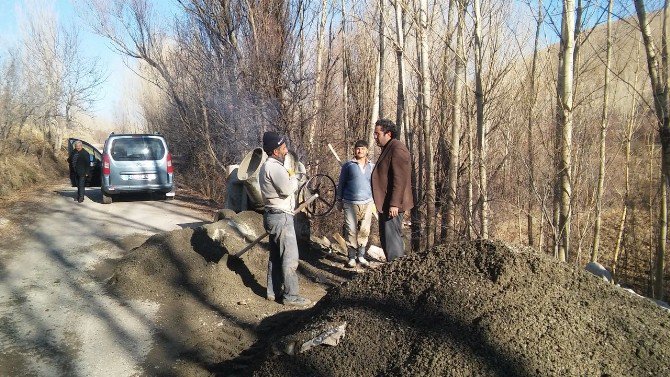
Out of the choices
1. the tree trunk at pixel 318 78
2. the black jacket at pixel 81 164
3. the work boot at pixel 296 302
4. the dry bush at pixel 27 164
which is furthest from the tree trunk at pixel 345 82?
the dry bush at pixel 27 164

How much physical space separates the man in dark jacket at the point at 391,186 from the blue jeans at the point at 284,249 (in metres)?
1.05

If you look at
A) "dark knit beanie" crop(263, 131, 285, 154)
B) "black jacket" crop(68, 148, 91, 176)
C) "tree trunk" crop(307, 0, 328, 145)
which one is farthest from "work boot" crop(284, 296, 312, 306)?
"black jacket" crop(68, 148, 91, 176)

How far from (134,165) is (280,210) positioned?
9.07 metres

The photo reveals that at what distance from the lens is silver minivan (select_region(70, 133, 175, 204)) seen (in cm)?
1284

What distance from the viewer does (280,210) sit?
5.27 metres

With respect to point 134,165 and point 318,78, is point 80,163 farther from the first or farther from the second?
point 318,78

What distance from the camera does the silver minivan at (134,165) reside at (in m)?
12.8

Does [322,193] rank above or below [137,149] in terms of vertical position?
below

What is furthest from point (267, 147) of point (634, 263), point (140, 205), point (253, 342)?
point (634, 263)

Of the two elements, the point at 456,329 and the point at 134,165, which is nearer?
the point at 456,329

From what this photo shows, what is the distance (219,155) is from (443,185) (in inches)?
333

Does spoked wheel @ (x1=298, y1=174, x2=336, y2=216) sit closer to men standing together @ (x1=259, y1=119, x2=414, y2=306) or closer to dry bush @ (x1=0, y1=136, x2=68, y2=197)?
men standing together @ (x1=259, y1=119, x2=414, y2=306)

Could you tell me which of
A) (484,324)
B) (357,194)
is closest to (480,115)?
(357,194)

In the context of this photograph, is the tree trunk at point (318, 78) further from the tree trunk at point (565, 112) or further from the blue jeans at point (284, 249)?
the tree trunk at point (565, 112)
